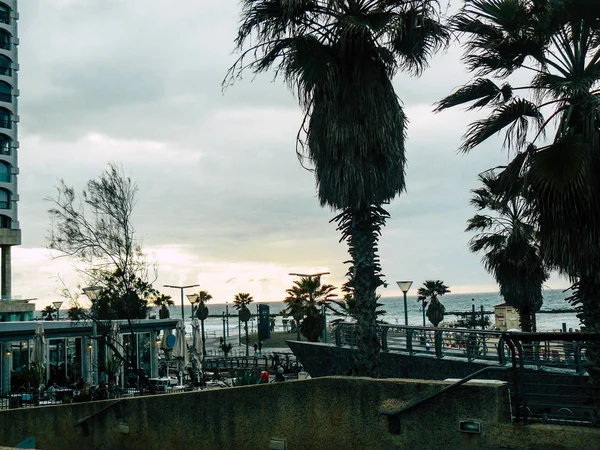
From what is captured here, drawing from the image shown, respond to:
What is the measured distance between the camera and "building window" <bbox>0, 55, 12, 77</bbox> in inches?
2635

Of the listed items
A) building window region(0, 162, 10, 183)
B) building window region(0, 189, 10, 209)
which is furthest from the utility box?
building window region(0, 162, 10, 183)

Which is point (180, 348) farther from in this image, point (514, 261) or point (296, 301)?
point (296, 301)

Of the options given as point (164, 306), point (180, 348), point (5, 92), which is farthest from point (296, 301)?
point (5, 92)

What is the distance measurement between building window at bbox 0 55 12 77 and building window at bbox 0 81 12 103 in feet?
3.44

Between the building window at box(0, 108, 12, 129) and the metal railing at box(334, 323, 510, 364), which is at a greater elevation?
the building window at box(0, 108, 12, 129)

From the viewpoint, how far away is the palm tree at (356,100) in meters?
13.4

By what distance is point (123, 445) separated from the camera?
37.6 feet

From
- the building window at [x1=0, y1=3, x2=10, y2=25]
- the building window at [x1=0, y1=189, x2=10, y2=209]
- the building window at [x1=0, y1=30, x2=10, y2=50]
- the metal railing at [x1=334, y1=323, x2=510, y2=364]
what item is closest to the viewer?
the metal railing at [x1=334, y1=323, x2=510, y2=364]

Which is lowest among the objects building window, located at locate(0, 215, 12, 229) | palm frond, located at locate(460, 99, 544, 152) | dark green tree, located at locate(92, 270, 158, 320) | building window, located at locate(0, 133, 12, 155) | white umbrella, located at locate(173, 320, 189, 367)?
white umbrella, located at locate(173, 320, 189, 367)

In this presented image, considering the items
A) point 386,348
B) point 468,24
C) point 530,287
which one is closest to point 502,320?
point 530,287

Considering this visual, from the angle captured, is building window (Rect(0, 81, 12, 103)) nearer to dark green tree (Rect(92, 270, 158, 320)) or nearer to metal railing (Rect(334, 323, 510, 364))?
dark green tree (Rect(92, 270, 158, 320))

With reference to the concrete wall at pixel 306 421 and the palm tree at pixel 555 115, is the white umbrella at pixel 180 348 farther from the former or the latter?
the palm tree at pixel 555 115

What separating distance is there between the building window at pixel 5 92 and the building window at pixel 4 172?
6.68 meters

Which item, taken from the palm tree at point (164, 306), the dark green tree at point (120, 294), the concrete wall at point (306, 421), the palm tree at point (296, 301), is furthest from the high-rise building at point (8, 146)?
the concrete wall at point (306, 421)
